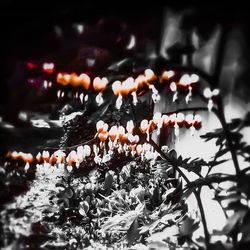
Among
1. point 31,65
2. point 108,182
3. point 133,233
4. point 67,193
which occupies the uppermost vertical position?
point 31,65

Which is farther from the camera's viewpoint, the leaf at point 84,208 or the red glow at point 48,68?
the leaf at point 84,208

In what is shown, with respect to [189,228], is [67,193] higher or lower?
higher

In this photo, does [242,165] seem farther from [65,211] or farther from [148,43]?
[65,211]

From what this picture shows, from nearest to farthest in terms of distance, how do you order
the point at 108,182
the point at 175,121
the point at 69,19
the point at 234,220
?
the point at 69,19
the point at 234,220
the point at 175,121
the point at 108,182

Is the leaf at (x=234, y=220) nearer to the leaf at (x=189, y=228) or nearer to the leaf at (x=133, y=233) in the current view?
the leaf at (x=189, y=228)

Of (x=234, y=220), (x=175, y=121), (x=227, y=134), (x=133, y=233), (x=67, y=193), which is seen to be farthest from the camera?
(x=67, y=193)

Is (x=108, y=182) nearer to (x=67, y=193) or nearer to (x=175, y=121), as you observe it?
(x=67, y=193)

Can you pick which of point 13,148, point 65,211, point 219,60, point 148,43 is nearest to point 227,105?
point 219,60

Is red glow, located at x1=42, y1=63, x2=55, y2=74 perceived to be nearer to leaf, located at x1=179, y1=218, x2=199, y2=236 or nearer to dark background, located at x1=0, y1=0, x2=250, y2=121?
dark background, located at x1=0, y1=0, x2=250, y2=121

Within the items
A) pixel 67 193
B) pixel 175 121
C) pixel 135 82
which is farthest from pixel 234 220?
pixel 67 193

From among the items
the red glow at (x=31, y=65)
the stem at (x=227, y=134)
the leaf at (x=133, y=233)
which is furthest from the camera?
the leaf at (x=133, y=233)

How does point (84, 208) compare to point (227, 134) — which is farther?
point (84, 208)

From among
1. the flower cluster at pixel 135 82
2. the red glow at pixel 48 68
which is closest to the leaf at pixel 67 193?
the flower cluster at pixel 135 82
